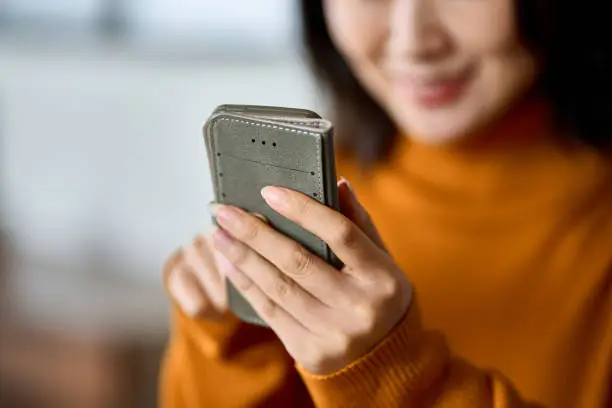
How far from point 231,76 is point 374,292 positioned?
0.71m

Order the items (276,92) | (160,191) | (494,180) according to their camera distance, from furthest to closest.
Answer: (160,191) → (276,92) → (494,180)

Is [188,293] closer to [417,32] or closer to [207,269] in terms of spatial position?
[207,269]

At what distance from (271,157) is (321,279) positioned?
0.06m

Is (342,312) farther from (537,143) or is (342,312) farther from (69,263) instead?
(69,263)

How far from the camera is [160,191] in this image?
0.95m

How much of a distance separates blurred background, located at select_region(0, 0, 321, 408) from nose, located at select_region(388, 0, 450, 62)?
0.36 metres

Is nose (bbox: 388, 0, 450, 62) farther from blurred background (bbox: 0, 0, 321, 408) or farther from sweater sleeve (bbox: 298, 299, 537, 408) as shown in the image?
blurred background (bbox: 0, 0, 321, 408)

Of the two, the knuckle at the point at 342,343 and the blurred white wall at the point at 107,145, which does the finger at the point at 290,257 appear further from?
the blurred white wall at the point at 107,145

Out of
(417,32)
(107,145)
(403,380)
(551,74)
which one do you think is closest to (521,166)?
→ (551,74)

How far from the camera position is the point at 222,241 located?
0.34 metres

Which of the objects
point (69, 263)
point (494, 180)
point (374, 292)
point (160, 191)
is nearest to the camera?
point (374, 292)

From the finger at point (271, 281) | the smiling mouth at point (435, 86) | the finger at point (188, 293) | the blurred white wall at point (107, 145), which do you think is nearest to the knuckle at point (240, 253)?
the finger at point (271, 281)

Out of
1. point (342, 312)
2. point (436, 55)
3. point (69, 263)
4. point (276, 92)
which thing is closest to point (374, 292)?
point (342, 312)

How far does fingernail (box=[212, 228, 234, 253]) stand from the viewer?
342 mm
